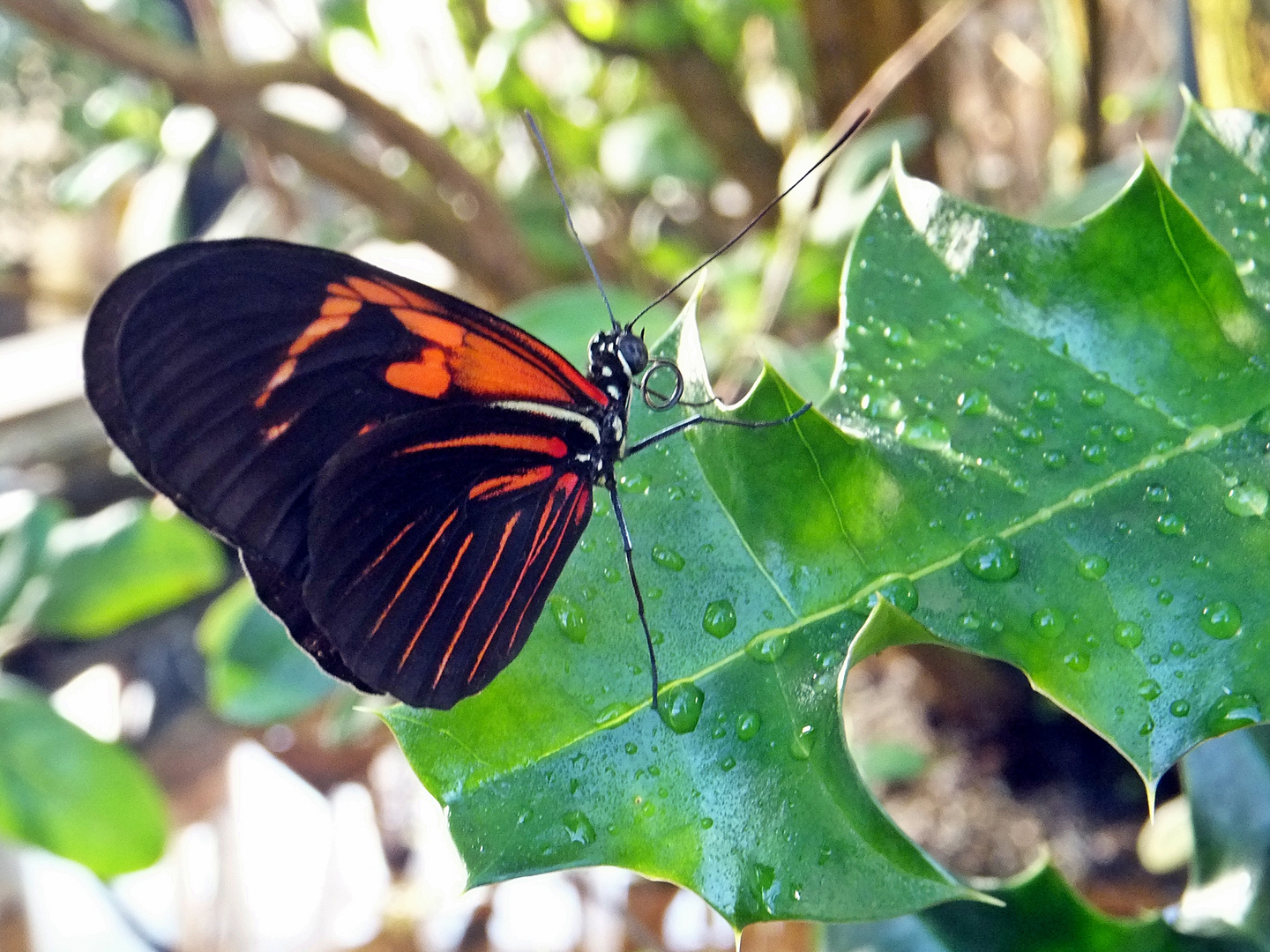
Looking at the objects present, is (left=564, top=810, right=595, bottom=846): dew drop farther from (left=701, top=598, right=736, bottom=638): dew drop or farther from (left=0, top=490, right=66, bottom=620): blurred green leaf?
(left=0, top=490, right=66, bottom=620): blurred green leaf

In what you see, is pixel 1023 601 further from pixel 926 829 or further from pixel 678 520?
pixel 926 829

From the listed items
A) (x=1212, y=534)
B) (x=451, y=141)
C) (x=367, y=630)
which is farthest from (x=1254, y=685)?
(x=451, y=141)

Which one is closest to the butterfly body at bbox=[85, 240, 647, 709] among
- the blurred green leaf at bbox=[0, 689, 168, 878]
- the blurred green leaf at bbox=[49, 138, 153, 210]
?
the blurred green leaf at bbox=[0, 689, 168, 878]

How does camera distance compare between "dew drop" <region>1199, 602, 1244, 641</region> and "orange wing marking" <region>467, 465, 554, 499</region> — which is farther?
"orange wing marking" <region>467, 465, 554, 499</region>

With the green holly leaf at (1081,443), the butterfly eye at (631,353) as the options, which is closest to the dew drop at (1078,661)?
the green holly leaf at (1081,443)

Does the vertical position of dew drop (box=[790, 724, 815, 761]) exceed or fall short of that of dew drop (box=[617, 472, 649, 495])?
it falls short

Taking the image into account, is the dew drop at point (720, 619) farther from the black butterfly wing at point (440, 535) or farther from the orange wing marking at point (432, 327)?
the orange wing marking at point (432, 327)
